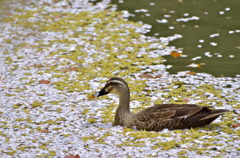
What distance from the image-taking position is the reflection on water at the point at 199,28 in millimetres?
→ 12617

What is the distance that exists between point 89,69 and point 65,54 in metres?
1.40

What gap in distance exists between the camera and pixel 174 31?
591 inches

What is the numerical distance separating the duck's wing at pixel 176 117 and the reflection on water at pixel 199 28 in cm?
325

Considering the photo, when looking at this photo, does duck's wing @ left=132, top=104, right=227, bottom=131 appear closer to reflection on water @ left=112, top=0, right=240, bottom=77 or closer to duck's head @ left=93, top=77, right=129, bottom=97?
duck's head @ left=93, top=77, right=129, bottom=97

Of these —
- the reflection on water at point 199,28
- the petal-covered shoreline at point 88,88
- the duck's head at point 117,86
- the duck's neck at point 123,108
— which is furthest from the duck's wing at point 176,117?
the reflection on water at point 199,28

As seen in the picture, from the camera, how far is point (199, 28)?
597 inches

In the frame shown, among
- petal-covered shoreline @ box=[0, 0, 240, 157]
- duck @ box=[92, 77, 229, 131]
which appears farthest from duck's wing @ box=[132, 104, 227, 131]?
petal-covered shoreline @ box=[0, 0, 240, 157]

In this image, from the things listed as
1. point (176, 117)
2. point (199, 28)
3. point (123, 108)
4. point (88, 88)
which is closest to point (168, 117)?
point (176, 117)

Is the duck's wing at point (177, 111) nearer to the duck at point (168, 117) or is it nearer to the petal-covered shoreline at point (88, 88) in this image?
the duck at point (168, 117)

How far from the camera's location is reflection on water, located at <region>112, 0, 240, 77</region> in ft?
41.4

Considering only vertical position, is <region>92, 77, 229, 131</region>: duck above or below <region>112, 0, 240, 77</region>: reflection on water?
below

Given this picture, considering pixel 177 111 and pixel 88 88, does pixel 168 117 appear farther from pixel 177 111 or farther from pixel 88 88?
pixel 88 88

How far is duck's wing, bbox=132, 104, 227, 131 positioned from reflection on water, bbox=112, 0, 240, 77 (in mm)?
3247

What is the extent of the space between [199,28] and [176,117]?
22.6 ft
